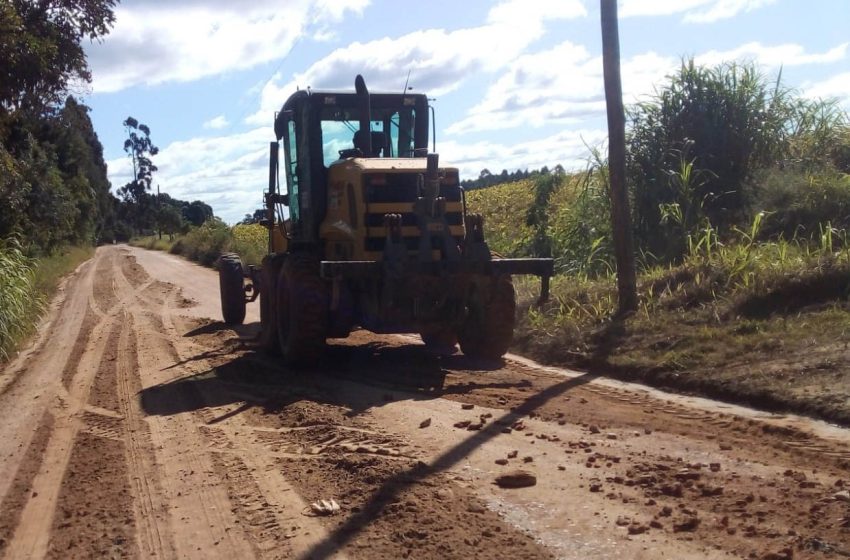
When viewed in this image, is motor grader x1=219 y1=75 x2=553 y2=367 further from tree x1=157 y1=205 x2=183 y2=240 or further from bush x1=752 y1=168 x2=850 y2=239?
tree x1=157 y1=205 x2=183 y2=240

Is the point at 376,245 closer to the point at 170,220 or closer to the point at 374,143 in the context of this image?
the point at 374,143

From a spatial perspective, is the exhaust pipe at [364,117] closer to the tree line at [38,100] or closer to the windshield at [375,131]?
the windshield at [375,131]

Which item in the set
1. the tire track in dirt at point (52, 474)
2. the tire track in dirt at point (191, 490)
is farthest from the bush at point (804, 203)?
the tire track in dirt at point (52, 474)

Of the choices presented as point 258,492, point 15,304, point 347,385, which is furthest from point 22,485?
point 15,304

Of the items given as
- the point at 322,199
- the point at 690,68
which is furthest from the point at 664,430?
the point at 690,68

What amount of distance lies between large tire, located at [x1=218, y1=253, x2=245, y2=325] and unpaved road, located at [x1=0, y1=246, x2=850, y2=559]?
451cm

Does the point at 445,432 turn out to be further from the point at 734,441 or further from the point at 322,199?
the point at 322,199

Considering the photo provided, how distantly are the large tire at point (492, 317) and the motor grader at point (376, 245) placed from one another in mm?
14

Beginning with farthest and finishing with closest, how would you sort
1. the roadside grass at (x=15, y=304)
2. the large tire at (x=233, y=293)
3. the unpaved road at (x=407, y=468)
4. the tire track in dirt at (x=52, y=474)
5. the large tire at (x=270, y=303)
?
the large tire at (x=233, y=293), the roadside grass at (x=15, y=304), the large tire at (x=270, y=303), the tire track in dirt at (x=52, y=474), the unpaved road at (x=407, y=468)

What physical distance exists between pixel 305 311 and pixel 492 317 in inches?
82.2

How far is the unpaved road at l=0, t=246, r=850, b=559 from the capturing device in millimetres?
4672

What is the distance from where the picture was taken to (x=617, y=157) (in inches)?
447

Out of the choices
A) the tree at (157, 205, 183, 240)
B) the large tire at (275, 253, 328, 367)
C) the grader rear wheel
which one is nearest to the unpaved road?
the large tire at (275, 253, 328, 367)

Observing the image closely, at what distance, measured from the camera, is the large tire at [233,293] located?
1474 cm
